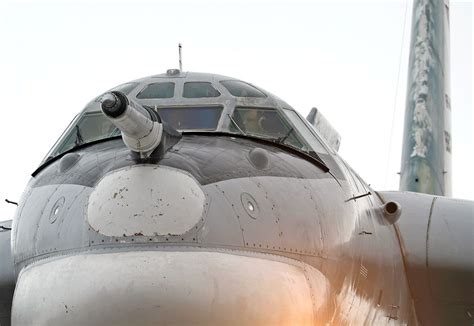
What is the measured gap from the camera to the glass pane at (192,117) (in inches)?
333

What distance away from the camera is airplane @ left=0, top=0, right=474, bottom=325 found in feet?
21.2

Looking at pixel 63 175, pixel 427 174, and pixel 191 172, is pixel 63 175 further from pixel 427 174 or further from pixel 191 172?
pixel 427 174

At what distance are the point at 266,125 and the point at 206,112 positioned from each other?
0.59 meters

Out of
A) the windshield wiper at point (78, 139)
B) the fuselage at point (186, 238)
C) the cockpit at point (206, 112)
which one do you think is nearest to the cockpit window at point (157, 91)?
the cockpit at point (206, 112)

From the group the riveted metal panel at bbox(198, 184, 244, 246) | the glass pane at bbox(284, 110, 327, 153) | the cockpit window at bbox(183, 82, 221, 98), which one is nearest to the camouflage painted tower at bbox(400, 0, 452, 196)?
the glass pane at bbox(284, 110, 327, 153)

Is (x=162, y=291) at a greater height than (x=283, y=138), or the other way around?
(x=283, y=138)

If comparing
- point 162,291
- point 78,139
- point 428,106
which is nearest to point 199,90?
point 78,139

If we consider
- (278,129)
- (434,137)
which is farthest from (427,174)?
(278,129)

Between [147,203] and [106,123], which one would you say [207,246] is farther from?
[106,123]

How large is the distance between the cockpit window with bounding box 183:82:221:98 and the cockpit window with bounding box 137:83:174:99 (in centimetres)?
14

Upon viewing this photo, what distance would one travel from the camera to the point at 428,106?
646 inches

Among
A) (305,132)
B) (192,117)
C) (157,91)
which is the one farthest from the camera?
(305,132)

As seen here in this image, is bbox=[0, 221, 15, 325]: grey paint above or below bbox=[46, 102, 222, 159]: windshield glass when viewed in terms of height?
below

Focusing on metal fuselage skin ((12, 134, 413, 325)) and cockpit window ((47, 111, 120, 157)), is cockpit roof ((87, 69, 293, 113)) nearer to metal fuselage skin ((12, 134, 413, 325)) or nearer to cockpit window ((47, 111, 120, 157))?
cockpit window ((47, 111, 120, 157))
